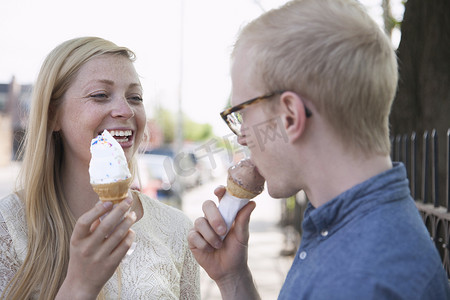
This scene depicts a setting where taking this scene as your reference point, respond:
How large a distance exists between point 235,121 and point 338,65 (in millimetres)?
537

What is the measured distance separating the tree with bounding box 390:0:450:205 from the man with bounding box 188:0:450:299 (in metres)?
3.23

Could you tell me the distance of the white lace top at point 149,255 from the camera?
2.32 meters

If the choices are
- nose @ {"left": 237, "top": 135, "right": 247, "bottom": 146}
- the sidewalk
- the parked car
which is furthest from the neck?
the parked car

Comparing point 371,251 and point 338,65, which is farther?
point 338,65

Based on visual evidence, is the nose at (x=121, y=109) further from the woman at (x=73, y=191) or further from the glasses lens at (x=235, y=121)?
the glasses lens at (x=235, y=121)

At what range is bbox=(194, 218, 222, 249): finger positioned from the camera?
215 centimetres

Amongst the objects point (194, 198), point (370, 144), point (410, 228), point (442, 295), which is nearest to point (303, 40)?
point (370, 144)

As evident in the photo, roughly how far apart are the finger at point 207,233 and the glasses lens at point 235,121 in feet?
1.65

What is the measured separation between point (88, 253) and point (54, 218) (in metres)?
0.70

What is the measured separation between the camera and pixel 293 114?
1.55m

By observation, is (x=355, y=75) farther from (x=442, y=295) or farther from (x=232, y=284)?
(x=232, y=284)

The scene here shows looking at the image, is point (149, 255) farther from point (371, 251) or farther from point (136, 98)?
point (371, 251)

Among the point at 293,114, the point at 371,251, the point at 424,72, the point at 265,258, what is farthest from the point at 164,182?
the point at 371,251

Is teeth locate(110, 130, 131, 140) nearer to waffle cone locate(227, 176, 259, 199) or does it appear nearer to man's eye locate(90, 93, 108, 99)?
man's eye locate(90, 93, 108, 99)
